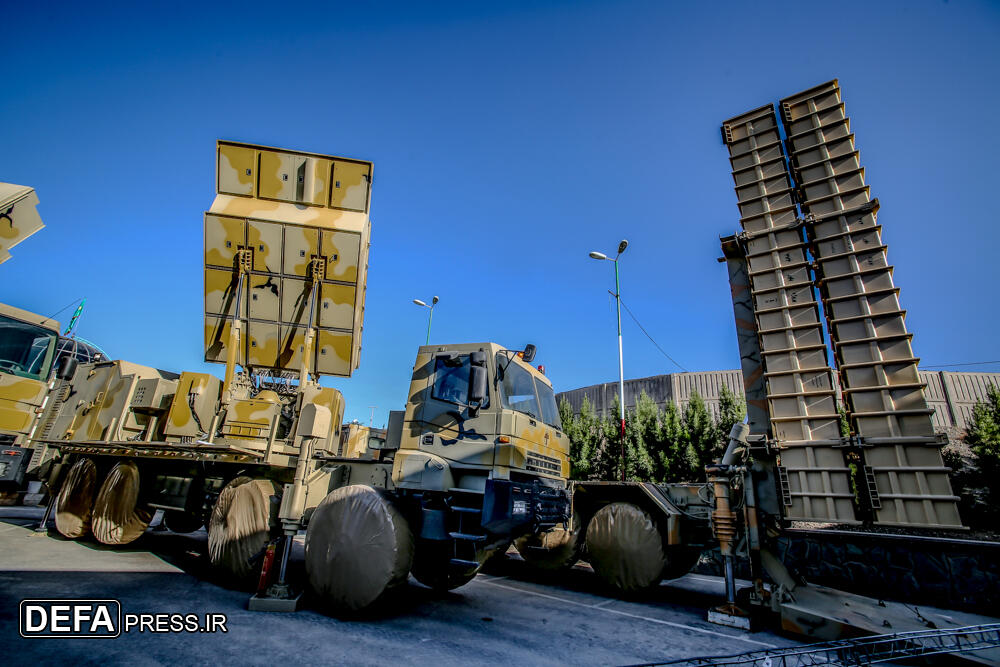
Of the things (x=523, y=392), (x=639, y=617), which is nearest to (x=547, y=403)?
(x=523, y=392)

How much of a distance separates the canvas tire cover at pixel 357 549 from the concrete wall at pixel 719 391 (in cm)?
1159

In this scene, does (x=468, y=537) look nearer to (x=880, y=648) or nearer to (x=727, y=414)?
A: (x=880, y=648)

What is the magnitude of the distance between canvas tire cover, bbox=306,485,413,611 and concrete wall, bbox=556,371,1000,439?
1159 centimetres

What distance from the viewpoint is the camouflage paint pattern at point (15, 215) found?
471 centimetres

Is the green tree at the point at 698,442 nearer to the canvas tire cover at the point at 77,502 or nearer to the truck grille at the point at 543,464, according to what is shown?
the truck grille at the point at 543,464

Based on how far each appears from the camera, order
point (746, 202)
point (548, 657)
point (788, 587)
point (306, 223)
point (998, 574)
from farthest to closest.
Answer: point (306, 223) → point (746, 202) → point (998, 574) → point (788, 587) → point (548, 657)

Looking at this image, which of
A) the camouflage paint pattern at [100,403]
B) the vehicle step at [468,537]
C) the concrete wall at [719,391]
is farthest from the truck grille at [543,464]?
the concrete wall at [719,391]

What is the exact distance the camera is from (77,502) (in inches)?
330

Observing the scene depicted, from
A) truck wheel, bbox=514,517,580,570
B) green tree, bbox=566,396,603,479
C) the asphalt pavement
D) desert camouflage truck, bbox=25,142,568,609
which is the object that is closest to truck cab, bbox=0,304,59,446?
desert camouflage truck, bbox=25,142,568,609

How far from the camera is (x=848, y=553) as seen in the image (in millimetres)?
7691

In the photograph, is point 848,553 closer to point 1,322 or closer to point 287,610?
point 287,610

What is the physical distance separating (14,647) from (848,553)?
1044cm

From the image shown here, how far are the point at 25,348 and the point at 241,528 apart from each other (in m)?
8.86

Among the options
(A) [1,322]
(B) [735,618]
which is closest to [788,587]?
(B) [735,618]
